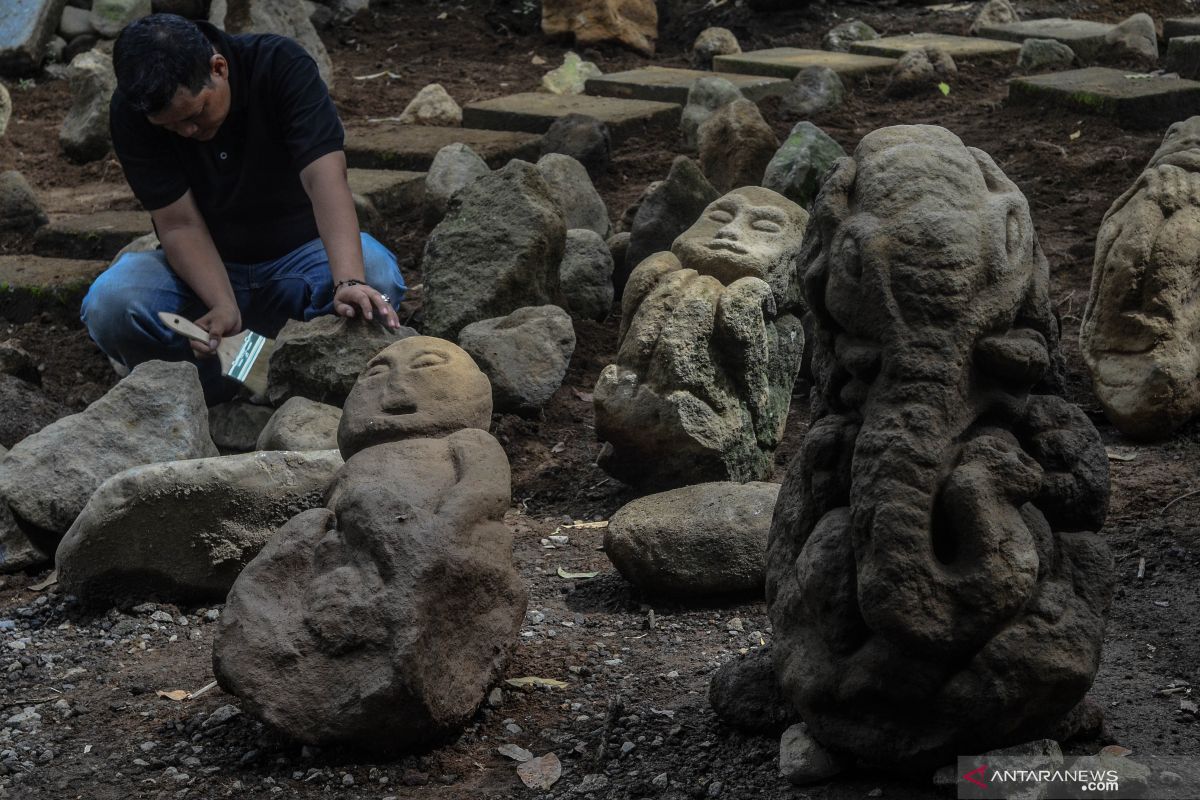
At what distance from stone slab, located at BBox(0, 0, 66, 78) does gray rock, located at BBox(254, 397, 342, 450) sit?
24.7ft

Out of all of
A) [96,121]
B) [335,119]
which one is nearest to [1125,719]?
[335,119]

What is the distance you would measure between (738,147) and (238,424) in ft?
9.28

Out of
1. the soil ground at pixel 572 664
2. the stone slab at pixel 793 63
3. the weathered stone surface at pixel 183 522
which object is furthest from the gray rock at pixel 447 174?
the weathered stone surface at pixel 183 522

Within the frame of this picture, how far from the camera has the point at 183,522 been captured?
13.2 ft

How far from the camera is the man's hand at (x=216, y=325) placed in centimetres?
520

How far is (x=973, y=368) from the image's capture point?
8.55 ft

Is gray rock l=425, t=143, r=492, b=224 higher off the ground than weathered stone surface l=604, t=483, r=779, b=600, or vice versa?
gray rock l=425, t=143, r=492, b=224

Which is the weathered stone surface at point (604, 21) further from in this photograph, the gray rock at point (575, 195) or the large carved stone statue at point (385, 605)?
the large carved stone statue at point (385, 605)

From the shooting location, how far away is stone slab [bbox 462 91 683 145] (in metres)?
8.62

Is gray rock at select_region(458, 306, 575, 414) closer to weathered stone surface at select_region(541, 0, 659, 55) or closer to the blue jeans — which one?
the blue jeans

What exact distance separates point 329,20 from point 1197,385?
9.50 meters

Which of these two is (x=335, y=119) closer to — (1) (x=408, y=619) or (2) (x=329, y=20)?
(1) (x=408, y=619)

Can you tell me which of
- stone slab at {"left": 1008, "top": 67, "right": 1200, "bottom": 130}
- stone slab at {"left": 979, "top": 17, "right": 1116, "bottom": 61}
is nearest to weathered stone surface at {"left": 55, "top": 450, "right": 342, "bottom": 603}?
stone slab at {"left": 1008, "top": 67, "right": 1200, "bottom": 130}

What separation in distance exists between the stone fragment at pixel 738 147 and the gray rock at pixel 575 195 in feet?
1.98
